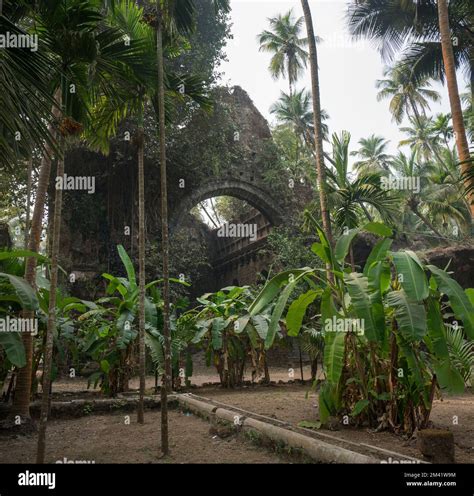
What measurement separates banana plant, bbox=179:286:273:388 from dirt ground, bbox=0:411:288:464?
9.18 feet

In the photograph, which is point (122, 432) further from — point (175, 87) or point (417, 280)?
point (175, 87)

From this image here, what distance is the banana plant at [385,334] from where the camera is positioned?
416 centimetres

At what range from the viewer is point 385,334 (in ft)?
13.9

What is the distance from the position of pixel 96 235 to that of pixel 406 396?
14.5m

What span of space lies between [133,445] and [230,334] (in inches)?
186

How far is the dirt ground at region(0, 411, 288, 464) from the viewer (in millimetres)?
4293

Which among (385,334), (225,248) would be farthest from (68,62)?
(225,248)

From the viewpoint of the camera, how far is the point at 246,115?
22.8 meters

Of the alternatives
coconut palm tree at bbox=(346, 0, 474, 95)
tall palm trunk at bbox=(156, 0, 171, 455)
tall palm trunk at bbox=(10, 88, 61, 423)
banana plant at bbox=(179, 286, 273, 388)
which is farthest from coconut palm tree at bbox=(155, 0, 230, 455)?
coconut palm tree at bbox=(346, 0, 474, 95)

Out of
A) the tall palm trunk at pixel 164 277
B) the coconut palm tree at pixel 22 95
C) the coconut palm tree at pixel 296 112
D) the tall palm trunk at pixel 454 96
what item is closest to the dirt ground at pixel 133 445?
the tall palm trunk at pixel 164 277

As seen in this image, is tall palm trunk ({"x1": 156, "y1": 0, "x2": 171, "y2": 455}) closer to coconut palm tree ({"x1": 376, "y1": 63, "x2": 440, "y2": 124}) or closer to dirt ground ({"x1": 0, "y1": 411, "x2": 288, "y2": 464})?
dirt ground ({"x1": 0, "y1": 411, "x2": 288, "y2": 464})

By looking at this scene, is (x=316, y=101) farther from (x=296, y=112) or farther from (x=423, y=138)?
(x=423, y=138)

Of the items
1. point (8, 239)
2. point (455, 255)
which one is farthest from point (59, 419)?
point (455, 255)

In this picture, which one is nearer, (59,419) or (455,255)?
(59,419)
